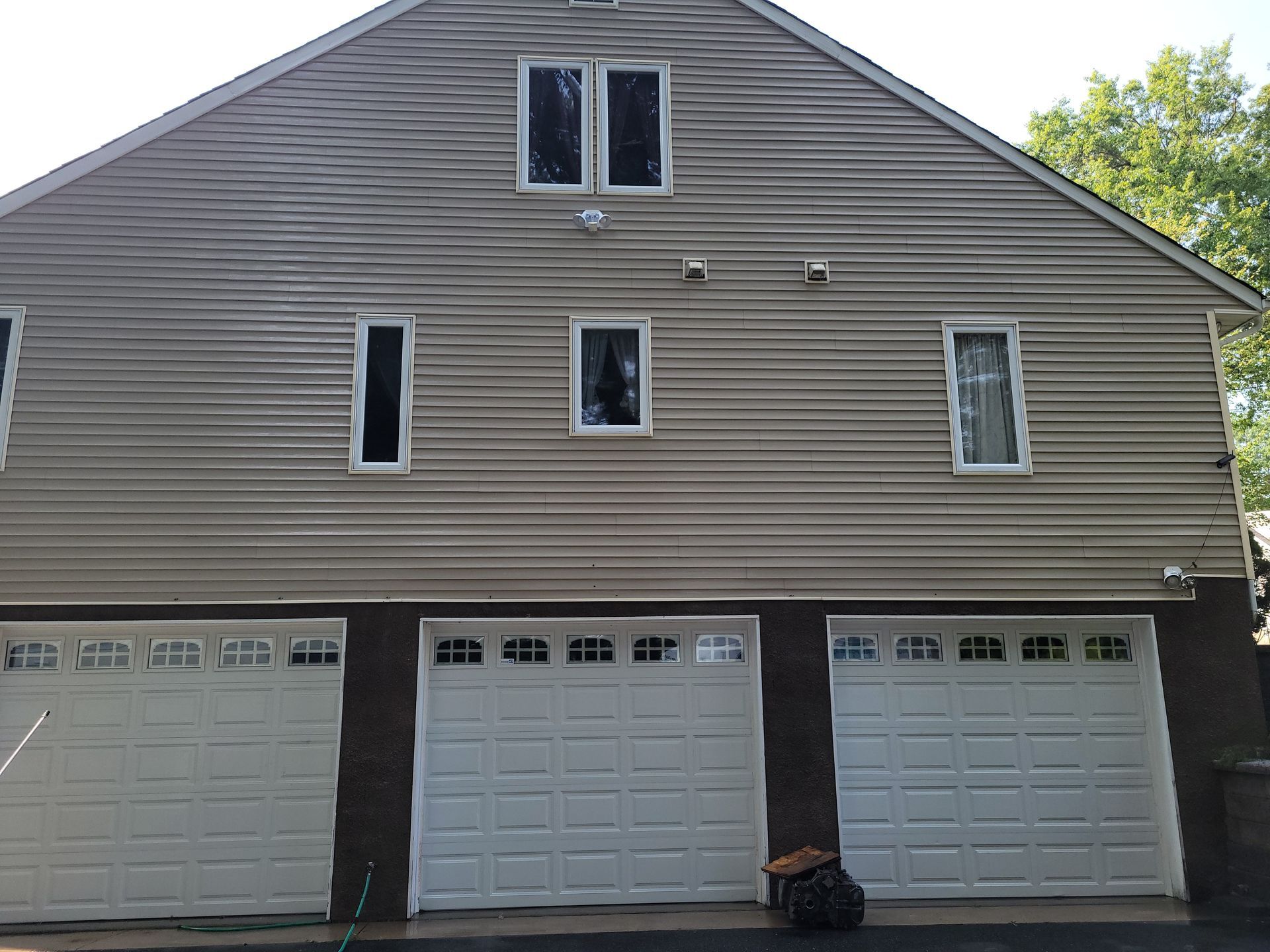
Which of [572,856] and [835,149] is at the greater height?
[835,149]

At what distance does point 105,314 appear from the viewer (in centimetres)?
812

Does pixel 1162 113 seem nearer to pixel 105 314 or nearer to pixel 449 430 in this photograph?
pixel 449 430

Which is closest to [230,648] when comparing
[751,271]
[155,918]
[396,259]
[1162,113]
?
[155,918]

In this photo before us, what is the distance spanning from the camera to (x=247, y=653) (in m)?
7.91

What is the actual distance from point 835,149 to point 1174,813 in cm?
684

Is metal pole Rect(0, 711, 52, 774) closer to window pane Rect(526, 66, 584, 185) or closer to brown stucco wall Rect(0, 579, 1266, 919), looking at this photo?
brown stucco wall Rect(0, 579, 1266, 919)

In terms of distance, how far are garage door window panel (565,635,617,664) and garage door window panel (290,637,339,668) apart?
2034 millimetres

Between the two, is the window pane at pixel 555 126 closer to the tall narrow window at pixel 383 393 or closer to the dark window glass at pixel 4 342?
the tall narrow window at pixel 383 393

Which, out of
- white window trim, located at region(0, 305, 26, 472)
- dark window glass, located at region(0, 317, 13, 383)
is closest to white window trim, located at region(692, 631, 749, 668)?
white window trim, located at region(0, 305, 26, 472)

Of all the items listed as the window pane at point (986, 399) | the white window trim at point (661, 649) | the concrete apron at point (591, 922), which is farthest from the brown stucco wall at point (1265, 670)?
the white window trim at point (661, 649)

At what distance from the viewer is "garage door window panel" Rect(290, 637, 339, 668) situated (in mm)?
7910

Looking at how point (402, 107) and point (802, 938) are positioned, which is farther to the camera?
point (402, 107)

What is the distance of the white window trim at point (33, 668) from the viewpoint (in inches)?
305

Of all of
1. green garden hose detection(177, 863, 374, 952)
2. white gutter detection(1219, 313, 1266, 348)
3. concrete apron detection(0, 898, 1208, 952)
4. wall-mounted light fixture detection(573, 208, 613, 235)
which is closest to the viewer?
concrete apron detection(0, 898, 1208, 952)
